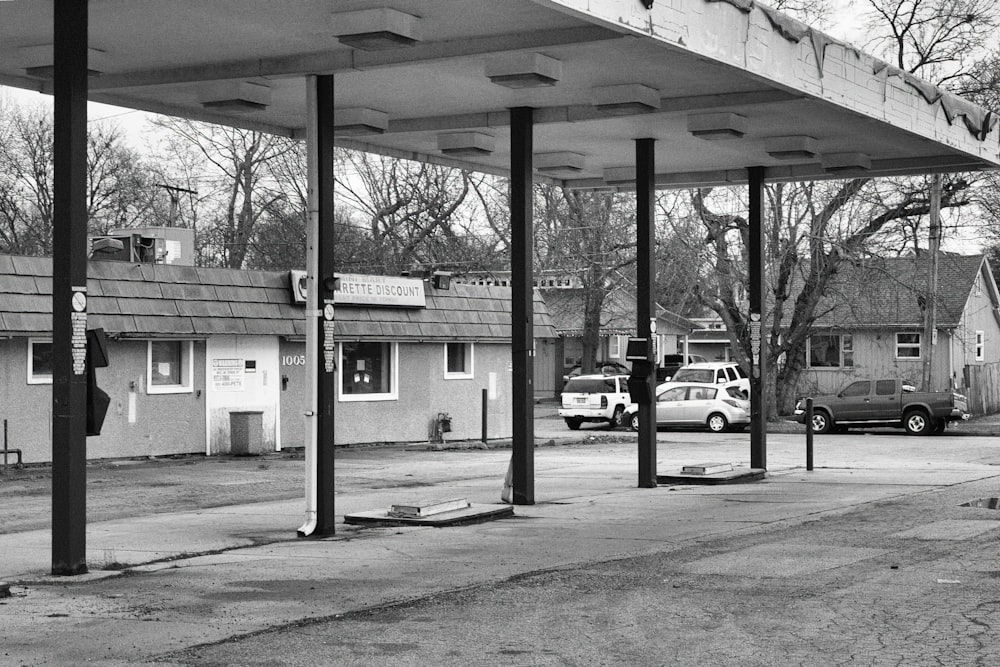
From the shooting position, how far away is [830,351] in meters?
57.5

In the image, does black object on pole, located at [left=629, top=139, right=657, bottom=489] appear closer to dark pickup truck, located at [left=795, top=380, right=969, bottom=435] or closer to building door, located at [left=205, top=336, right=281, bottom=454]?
building door, located at [left=205, top=336, right=281, bottom=454]

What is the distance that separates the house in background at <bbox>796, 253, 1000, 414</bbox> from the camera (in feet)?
163

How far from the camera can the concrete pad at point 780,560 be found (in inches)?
421

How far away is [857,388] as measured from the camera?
3925 cm

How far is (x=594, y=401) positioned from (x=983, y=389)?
17865 mm

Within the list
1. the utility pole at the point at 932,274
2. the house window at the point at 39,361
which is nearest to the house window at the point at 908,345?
the utility pole at the point at 932,274

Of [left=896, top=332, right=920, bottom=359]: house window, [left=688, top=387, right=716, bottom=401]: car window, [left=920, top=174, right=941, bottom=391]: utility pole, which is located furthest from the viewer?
[left=896, top=332, right=920, bottom=359]: house window

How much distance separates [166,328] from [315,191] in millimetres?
11655

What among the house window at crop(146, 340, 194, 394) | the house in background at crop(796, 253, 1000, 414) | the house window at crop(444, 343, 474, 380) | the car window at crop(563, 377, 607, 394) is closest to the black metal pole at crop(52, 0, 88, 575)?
the house window at crop(146, 340, 194, 394)

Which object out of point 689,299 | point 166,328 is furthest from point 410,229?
point 166,328

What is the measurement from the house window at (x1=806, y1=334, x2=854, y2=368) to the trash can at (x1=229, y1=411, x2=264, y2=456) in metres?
35.5

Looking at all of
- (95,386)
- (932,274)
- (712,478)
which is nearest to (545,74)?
(95,386)

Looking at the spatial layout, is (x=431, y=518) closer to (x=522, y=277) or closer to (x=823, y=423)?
(x=522, y=277)

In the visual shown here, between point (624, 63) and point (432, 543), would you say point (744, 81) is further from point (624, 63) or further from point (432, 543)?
point (432, 543)
